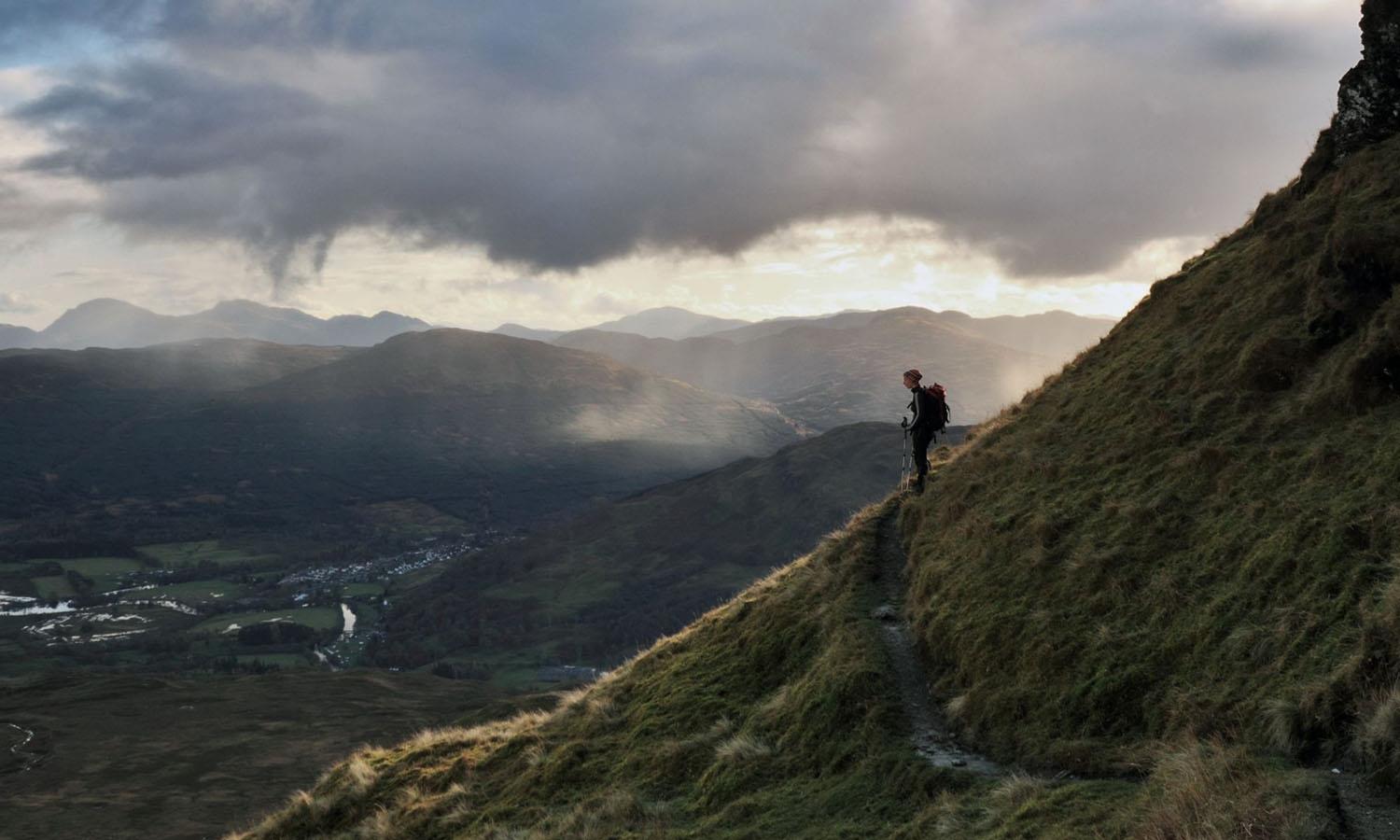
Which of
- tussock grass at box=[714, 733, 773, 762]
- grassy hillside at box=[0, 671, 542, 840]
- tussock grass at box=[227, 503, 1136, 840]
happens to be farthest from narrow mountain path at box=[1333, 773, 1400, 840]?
grassy hillside at box=[0, 671, 542, 840]

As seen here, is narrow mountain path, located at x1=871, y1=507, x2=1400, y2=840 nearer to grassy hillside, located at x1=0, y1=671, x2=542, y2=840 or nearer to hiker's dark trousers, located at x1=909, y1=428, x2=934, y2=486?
hiker's dark trousers, located at x1=909, y1=428, x2=934, y2=486

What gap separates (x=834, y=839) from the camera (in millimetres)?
12906

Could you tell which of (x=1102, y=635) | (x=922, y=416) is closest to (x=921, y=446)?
(x=922, y=416)

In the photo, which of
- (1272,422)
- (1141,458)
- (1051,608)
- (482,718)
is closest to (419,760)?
(1051,608)

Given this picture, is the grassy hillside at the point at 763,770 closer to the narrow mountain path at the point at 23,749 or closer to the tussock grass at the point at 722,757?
the tussock grass at the point at 722,757

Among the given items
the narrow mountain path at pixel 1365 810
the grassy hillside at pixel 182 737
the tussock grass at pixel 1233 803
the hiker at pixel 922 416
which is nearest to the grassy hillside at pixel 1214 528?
the narrow mountain path at pixel 1365 810

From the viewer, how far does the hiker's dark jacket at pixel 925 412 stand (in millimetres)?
25734

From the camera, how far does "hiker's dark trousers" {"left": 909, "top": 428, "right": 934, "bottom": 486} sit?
26391mm

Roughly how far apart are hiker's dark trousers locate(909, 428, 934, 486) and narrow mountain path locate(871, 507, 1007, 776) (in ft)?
8.72

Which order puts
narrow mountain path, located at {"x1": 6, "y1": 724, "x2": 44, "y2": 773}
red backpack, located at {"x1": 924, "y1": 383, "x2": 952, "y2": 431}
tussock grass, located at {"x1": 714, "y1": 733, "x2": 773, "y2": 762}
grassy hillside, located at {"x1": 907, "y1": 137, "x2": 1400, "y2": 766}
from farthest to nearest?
1. narrow mountain path, located at {"x1": 6, "y1": 724, "x2": 44, "y2": 773}
2. red backpack, located at {"x1": 924, "y1": 383, "x2": 952, "y2": 431}
3. tussock grass, located at {"x1": 714, "y1": 733, "x2": 773, "y2": 762}
4. grassy hillside, located at {"x1": 907, "y1": 137, "x2": 1400, "y2": 766}

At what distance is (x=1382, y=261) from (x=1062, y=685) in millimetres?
11399

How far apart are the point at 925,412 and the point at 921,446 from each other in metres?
1.51

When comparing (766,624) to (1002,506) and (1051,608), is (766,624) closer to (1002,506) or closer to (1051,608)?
(1002,506)

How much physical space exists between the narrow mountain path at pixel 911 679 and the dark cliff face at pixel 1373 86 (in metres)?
15.3
